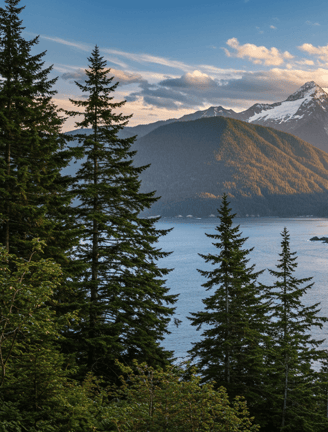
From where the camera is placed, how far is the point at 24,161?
38.9 ft

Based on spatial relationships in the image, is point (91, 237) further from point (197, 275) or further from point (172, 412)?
point (197, 275)

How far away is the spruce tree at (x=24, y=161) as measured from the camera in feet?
37.7

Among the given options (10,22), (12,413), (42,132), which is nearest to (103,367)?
(12,413)

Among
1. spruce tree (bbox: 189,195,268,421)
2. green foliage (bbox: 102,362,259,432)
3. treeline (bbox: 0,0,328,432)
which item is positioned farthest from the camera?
spruce tree (bbox: 189,195,268,421)

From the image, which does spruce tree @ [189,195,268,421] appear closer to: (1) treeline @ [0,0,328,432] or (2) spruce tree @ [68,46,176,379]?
(1) treeline @ [0,0,328,432]

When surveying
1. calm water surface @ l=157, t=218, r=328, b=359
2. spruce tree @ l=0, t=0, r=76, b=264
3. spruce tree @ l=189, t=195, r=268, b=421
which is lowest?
calm water surface @ l=157, t=218, r=328, b=359

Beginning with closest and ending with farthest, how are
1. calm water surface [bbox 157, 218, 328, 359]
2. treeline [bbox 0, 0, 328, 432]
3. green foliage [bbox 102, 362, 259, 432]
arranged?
green foliage [bbox 102, 362, 259, 432] < treeline [bbox 0, 0, 328, 432] < calm water surface [bbox 157, 218, 328, 359]

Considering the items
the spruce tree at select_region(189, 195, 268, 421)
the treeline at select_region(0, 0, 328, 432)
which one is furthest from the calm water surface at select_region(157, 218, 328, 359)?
the treeline at select_region(0, 0, 328, 432)

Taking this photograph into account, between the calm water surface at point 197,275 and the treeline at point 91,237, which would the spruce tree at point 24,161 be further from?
the calm water surface at point 197,275

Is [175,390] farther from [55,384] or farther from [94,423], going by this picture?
[55,384]

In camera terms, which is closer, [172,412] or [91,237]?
[172,412]

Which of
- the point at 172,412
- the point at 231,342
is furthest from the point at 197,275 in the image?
the point at 172,412

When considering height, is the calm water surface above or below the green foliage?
below

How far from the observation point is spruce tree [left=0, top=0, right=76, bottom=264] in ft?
37.7
